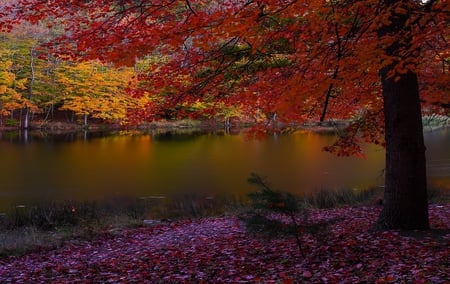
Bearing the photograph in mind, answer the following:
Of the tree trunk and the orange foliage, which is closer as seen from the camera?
the orange foliage

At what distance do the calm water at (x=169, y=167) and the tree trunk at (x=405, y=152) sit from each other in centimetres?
1180

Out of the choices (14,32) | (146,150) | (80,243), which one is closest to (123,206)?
(80,243)

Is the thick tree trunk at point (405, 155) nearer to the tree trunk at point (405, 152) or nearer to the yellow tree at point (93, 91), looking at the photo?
the tree trunk at point (405, 152)

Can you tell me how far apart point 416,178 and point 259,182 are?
225cm

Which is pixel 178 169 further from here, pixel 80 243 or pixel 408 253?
pixel 408 253

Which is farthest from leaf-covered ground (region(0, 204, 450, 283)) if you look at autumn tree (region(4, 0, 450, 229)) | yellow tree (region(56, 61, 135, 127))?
yellow tree (region(56, 61, 135, 127))

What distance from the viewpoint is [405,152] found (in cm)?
654

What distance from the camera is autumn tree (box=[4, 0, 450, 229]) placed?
18.2 feet

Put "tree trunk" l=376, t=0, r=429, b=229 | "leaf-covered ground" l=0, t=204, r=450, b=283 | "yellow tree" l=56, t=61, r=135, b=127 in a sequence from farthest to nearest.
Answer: "yellow tree" l=56, t=61, r=135, b=127 → "tree trunk" l=376, t=0, r=429, b=229 → "leaf-covered ground" l=0, t=204, r=450, b=283

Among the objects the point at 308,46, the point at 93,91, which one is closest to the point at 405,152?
the point at 308,46

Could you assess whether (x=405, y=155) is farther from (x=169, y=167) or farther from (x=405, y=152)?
(x=169, y=167)

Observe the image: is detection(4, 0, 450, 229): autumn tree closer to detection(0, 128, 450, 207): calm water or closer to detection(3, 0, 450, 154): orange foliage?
detection(3, 0, 450, 154): orange foliage

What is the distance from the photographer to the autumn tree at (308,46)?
18.2 ft

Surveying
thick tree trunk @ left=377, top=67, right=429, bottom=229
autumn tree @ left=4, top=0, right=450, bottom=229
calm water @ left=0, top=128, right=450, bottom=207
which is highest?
autumn tree @ left=4, top=0, right=450, bottom=229
